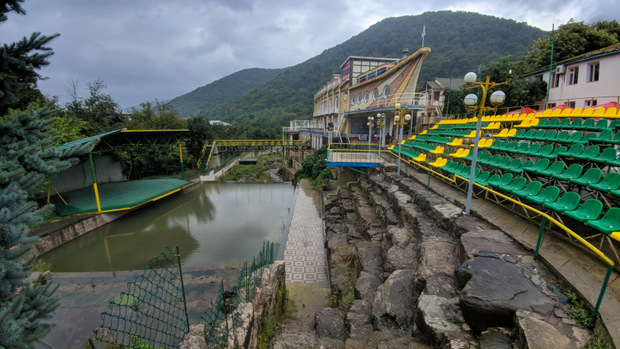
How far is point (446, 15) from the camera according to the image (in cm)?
8775

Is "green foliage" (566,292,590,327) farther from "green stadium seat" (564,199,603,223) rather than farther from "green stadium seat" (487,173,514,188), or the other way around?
"green stadium seat" (487,173,514,188)

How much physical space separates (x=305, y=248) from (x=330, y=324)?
4.20 metres

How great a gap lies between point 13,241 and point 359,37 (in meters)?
120

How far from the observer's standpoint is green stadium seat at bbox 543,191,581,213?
4.58m

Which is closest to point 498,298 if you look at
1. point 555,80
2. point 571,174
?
point 571,174

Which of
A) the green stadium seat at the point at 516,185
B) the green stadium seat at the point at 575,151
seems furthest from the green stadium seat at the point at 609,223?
the green stadium seat at the point at 575,151

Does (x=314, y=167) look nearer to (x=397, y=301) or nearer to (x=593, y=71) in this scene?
(x=397, y=301)

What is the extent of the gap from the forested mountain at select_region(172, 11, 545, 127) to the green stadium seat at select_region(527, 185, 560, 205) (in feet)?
162

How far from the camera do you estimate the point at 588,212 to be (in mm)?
4324

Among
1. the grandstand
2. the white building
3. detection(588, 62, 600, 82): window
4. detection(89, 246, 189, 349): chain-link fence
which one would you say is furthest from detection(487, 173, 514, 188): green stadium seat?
detection(588, 62, 600, 82): window

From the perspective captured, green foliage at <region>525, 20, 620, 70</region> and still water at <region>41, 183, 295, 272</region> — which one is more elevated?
green foliage at <region>525, 20, 620, 70</region>

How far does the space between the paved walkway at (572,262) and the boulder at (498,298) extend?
49 centimetres

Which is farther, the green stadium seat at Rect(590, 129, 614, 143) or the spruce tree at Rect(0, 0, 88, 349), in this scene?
the green stadium seat at Rect(590, 129, 614, 143)

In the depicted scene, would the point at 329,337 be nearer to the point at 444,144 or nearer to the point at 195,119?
the point at 444,144
